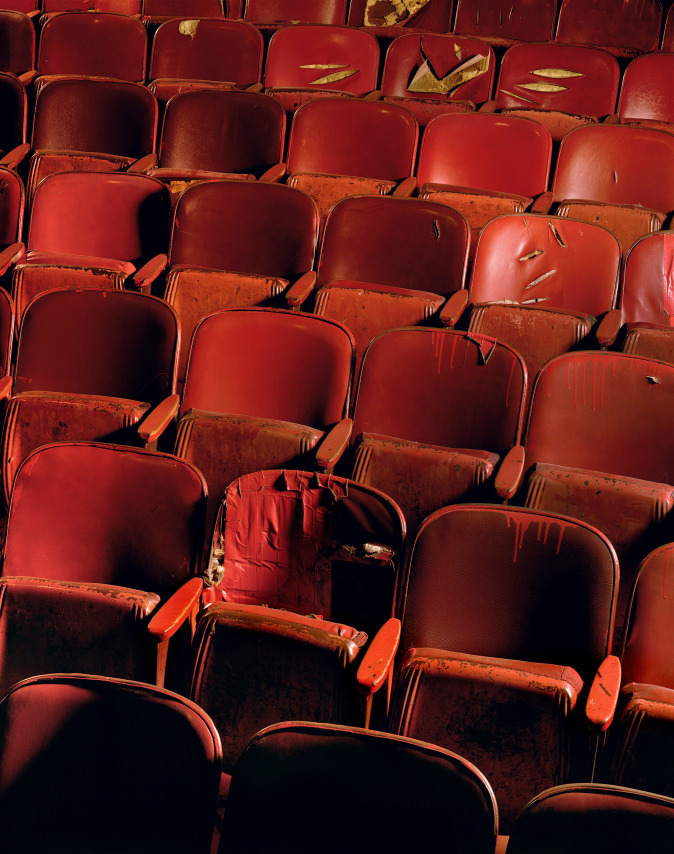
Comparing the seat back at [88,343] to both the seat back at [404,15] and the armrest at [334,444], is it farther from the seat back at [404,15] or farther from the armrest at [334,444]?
the seat back at [404,15]

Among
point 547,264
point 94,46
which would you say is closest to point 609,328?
point 547,264

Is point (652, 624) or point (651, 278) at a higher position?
point (651, 278)

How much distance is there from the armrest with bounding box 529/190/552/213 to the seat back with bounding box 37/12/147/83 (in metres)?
0.63

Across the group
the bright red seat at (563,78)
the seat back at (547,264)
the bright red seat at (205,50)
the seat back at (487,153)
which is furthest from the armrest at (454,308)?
the bright red seat at (205,50)

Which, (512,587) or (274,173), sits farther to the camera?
(274,173)

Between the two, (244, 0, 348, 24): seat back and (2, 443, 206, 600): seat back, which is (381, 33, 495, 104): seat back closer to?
(244, 0, 348, 24): seat back

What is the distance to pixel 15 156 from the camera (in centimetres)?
101

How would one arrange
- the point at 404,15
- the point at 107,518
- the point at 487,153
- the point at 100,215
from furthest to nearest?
1. the point at 404,15
2. the point at 487,153
3. the point at 100,215
4. the point at 107,518

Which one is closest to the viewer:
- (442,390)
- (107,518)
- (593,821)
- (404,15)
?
(593,821)

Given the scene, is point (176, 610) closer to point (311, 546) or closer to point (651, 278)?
point (311, 546)

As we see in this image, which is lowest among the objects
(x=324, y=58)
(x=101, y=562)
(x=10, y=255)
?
(x=101, y=562)

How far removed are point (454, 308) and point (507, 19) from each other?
78 centimetres

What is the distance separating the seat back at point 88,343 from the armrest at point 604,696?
1.41 feet

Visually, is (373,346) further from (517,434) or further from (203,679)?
(203,679)
